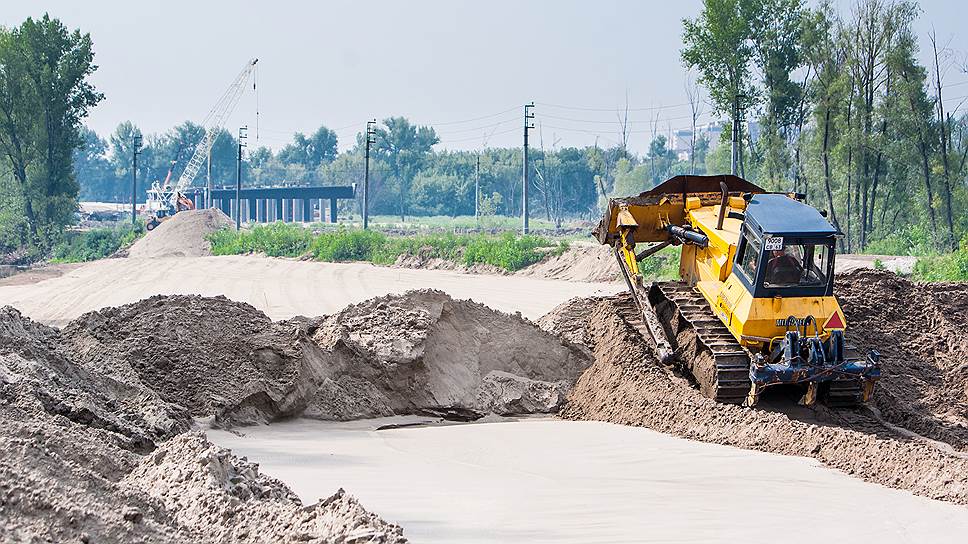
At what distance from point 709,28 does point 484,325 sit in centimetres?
3817

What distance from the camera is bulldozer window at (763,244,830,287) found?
14.2 m

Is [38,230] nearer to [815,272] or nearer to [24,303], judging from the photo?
[24,303]

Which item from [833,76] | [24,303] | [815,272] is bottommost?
[24,303]

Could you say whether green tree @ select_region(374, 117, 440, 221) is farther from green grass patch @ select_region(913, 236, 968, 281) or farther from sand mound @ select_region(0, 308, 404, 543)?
sand mound @ select_region(0, 308, 404, 543)

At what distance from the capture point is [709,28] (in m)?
52.2

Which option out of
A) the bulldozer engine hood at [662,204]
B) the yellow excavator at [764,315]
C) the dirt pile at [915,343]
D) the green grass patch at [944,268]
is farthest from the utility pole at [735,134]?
the yellow excavator at [764,315]

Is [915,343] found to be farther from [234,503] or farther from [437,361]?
[234,503]

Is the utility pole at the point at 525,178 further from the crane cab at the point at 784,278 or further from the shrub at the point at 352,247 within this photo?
the crane cab at the point at 784,278

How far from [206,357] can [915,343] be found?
32.1 feet

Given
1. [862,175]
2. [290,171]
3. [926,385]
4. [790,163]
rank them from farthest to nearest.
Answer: [290,171], [790,163], [862,175], [926,385]

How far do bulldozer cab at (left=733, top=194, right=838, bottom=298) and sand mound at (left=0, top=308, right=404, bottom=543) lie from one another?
6.94 meters

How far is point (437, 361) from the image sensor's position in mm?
15984

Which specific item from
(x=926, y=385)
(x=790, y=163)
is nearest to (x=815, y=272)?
(x=926, y=385)

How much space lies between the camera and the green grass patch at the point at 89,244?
63.0 m
